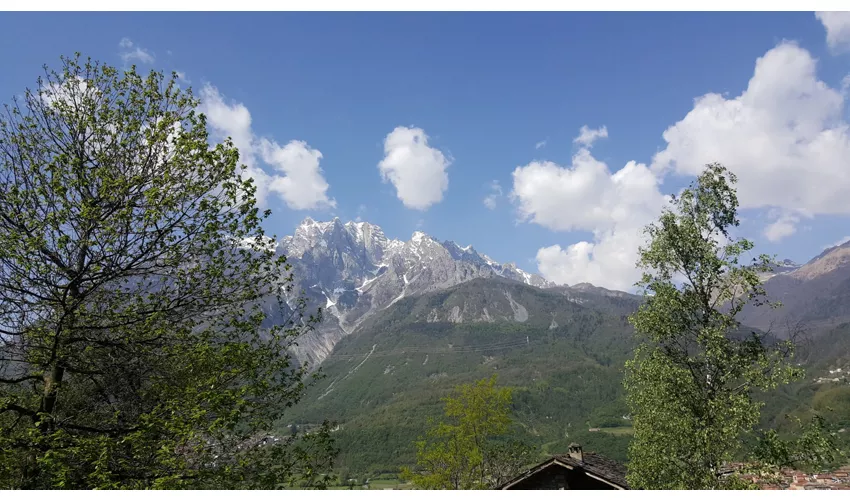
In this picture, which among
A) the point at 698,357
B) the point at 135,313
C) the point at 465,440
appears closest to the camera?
the point at 135,313

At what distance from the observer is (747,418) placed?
21141mm

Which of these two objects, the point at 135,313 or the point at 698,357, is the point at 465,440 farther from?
the point at 135,313

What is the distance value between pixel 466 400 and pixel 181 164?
36.6 meters

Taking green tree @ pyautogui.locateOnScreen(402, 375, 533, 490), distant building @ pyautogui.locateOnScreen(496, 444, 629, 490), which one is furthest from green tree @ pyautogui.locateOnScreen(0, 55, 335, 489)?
green tree @ pyautogui.locateOnScreen(402, 375, 533, 490)

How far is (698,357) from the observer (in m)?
24.1

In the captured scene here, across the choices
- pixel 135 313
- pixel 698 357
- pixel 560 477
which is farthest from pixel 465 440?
pixel 135 313

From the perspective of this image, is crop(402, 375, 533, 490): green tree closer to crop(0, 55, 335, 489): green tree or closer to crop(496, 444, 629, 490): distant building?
crop(496, 444, 629, 490): distant building

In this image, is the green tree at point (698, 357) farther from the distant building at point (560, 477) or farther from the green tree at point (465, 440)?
the green tree at point (465, 440)

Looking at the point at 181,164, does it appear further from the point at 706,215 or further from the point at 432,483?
the point at 432,483

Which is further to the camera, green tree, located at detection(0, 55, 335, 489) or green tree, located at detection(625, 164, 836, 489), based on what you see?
green tree, located at detection(625, 164, 836, 489)

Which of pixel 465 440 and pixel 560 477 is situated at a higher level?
pixel 465 440

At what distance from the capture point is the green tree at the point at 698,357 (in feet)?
71.2

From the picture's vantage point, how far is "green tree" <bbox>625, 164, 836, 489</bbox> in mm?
21688
